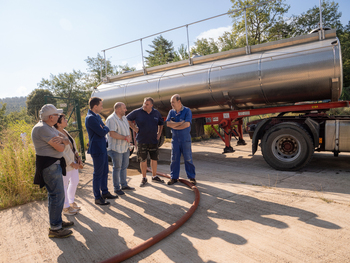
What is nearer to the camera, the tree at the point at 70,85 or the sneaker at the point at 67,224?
the sneaker at the point at 67,224

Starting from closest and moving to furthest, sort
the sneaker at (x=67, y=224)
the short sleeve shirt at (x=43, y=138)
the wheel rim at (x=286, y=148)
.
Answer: the short sleeve shirt at (x=43, y=138) < the sneaker at (x=67, y=224) < the wheel rim at (x=286, y=148)

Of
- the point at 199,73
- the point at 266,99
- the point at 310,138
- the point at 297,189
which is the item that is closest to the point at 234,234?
the point at 297,189

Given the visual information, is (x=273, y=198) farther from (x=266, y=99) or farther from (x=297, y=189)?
(x=266, y=99)

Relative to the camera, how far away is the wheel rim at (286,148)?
19.7ft

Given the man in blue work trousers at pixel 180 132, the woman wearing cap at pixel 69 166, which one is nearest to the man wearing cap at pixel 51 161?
the woman wearing cap at pixel 69 166

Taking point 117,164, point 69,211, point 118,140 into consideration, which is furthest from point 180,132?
point 69,211

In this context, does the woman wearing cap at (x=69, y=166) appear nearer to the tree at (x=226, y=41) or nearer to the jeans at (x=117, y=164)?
the jeans at (x=117, y=164)

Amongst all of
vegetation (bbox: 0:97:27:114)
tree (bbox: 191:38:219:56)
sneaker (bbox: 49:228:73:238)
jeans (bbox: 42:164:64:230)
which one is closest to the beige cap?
jeans (bbox: 42:164:64:230)

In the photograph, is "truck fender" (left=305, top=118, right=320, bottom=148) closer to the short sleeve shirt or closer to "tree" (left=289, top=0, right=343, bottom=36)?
the short sleeve shirt

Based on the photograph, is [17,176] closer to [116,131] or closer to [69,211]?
[69,211]

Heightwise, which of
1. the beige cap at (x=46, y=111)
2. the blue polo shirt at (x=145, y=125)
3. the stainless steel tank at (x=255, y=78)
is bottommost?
the blue polo shirt at (x=145, y=125)

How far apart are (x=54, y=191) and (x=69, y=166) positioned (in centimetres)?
77

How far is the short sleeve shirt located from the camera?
2979 millimetres

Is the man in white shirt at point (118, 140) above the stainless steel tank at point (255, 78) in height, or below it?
below
